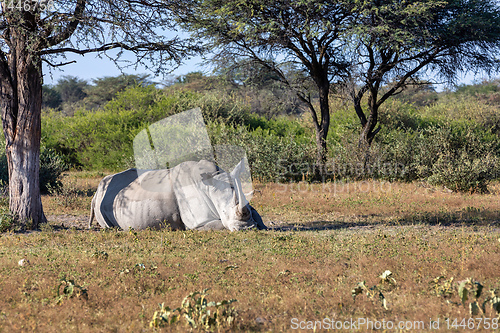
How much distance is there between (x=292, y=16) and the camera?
17375mm

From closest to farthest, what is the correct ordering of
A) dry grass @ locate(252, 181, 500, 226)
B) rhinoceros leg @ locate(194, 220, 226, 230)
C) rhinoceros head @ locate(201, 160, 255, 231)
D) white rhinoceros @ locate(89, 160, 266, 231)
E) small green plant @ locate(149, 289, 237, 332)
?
small green plant @ locate(149, 289, 237, 332) → rhinoceros head @ locate(201, 160, 255, 231) → white rhinoceros @ locate(89, 160, 266, 231) → rhinoceros leg @ locate(194, 220, 226, 230) → dry grass @ locate(252, 181, 500, 226)

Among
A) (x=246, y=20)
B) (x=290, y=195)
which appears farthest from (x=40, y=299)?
(x=246, y=20)

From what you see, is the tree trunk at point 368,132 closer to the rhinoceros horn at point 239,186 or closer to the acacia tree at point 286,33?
the acacia tree at point 286,33

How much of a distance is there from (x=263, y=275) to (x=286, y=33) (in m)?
13.9

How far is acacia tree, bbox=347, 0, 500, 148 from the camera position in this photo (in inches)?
629

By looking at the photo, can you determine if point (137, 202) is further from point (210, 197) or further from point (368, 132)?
point (368, 132)

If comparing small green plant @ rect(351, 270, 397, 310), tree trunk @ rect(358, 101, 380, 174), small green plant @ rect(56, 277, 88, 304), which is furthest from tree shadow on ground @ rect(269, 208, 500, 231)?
tree trunk @ rect(358, 101, 380, 174)

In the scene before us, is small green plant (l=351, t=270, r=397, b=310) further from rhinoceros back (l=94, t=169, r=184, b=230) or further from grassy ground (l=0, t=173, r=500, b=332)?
rhinoceros back (l=94, t=169, r=184, b=230)

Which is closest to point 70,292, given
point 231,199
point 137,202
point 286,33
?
point 231,199

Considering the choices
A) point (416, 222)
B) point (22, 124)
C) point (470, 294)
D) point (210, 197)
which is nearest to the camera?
point (470, 294)

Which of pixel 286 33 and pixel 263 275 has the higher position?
pixel 286 33

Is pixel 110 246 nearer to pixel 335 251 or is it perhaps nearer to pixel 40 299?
pixel 40 299

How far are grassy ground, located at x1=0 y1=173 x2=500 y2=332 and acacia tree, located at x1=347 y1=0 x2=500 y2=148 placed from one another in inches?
366

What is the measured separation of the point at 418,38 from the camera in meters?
16.8
